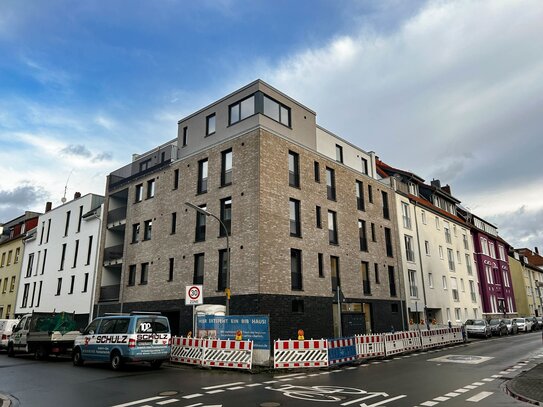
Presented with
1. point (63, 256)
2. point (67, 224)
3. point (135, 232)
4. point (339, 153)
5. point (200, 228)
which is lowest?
point (200, 228)

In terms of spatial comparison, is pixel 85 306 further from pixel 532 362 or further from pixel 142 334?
pixel 532 362

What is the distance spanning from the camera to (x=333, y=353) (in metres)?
15.9

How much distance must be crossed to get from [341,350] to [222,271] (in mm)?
8308

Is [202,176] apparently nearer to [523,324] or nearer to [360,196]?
[360,196]

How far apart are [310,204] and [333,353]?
1057 cm

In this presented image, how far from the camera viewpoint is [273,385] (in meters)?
11.7

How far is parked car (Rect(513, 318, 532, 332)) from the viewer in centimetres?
3988

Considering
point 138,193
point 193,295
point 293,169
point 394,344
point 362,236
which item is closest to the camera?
point 193,295

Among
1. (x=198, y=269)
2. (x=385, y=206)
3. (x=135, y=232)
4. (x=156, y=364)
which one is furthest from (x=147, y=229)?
(x=385, y=206)

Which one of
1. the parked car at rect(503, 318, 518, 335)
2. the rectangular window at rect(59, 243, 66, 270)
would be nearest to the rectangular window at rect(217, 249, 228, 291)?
the rectangular window at rect(59, 243, 66, 270)

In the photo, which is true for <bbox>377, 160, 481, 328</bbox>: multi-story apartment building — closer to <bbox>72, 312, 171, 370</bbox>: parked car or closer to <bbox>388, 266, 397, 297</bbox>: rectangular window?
<bbox>388, 266, 397, 297</bbox>: rectangular window

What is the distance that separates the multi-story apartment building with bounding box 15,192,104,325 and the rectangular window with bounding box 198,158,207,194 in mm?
11677

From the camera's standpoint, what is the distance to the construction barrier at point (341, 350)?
15.9 metres

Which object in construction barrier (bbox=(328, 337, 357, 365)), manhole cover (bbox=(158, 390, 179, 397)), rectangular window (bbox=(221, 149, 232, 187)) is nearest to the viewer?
manhole cover (bbox=(158, 390, 179, 397))
